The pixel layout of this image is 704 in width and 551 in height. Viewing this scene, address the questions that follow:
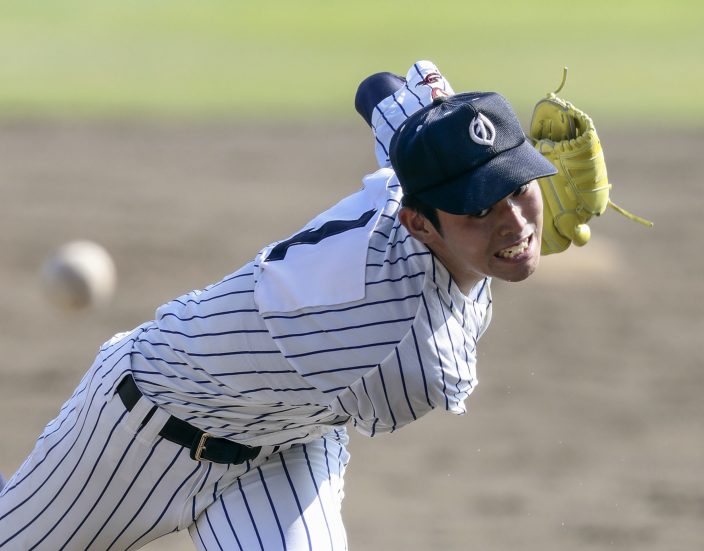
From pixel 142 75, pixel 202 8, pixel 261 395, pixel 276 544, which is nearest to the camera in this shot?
pixel 261 395

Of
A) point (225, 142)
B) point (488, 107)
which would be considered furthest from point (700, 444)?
point (225, 142)

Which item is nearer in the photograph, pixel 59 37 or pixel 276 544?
pixel 276 544

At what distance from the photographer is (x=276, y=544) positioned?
9.82 feet

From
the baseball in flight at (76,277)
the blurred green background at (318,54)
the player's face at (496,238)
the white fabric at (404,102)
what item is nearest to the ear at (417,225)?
the player's face at (496,238)

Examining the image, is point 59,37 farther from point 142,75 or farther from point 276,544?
point 276,544

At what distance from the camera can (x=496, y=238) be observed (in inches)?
98.1

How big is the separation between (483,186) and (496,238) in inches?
4.9

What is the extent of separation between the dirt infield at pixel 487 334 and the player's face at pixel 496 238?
276cm

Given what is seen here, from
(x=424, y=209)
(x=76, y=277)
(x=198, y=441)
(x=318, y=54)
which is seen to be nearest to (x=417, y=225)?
(x=424, y=209)

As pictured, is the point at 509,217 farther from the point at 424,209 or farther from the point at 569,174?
the point at 569,174

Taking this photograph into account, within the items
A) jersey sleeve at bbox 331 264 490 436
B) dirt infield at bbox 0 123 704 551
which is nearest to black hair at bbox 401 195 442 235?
jersey sleeve at bbox 331 264 490 436

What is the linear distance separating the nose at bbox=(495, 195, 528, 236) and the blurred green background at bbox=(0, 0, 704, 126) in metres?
9.77

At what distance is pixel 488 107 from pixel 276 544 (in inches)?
48.3

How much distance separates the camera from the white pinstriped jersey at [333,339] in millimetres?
2541
